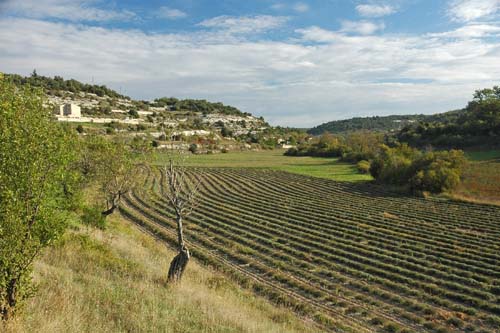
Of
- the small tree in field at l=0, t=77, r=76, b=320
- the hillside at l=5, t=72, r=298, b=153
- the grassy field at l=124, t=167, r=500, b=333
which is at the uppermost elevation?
the hillside at l=5, t=72, r=298, b=153

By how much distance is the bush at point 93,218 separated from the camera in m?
21.4

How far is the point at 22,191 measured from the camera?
6.43m

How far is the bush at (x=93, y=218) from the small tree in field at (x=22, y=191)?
15.2 meters

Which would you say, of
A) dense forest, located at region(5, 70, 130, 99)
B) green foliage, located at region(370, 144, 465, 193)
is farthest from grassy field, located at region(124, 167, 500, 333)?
dense forest, located at region(5, 70, 130, 99)

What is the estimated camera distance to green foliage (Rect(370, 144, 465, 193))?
2051 inches

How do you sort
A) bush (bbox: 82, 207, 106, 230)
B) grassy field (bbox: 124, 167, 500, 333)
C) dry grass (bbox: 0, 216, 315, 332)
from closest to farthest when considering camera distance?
dry grass (bbox: 0, 216, 315, 332) → grassy field (bbox: 124, 167, 500, 333) → bush (bbox: 82, 207, 106, 230)

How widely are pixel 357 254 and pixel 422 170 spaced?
116 ft

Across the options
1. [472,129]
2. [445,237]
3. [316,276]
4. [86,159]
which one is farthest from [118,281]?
[472,129]

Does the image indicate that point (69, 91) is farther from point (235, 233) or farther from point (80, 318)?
point (80, 318)

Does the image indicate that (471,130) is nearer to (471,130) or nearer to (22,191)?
(471,130)

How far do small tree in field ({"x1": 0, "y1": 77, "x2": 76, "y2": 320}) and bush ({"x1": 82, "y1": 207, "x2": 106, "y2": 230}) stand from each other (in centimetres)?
1517

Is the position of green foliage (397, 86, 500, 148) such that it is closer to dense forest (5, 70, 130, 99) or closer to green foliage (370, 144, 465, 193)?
green foliage (370, 144, 465, 193)

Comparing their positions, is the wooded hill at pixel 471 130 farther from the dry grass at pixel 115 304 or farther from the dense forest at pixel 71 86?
the dense forest at pixel 71 86

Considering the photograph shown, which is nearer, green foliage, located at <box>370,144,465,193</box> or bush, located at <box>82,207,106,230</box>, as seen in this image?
bush, located at <box>82,207,106,230</box>
